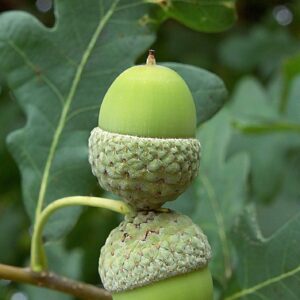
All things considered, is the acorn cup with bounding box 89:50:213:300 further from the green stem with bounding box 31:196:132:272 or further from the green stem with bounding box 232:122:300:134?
the green stem with bounding box 232:122:300:134

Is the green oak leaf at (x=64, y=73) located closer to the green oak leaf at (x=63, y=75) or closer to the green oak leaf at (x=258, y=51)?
the green oak leaf at (x=63, y=75)

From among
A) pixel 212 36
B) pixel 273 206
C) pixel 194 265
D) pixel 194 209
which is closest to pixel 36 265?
pixel 194 265

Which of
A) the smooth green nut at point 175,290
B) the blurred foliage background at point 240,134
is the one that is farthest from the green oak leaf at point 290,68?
the smooth green nut at point 175,290

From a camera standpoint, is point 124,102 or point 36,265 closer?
Answer: point 124,102

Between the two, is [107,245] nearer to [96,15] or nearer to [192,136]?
[192,136]

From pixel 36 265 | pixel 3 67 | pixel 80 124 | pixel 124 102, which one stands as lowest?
pixel 36 265

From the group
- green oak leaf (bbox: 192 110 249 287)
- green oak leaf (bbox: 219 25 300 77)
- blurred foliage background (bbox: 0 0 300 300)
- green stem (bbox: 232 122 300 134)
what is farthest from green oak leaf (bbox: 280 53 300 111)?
green oak leaf (bbox: 219 25 300 77)
